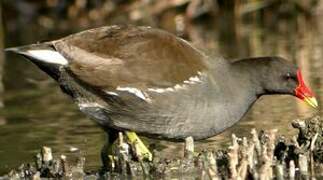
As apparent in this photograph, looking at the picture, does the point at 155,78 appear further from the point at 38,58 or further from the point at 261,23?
the point at 261,23

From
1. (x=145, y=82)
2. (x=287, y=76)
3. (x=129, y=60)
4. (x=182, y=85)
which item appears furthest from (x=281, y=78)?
(x=129, y=60)

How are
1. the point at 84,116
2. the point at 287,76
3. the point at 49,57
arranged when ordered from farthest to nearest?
the point at 84,116 → the point at 287,76 → the point at 49,57

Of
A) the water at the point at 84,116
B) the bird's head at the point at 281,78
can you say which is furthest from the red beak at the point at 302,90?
the water at the point at 84,116

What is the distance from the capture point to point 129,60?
21.7ft

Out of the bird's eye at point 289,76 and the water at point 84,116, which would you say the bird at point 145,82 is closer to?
the bird's eye at point 289,76

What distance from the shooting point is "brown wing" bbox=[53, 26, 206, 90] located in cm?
661

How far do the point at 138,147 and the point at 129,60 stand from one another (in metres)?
0.59

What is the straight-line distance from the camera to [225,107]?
265 inches

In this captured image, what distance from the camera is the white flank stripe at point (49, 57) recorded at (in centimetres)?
670

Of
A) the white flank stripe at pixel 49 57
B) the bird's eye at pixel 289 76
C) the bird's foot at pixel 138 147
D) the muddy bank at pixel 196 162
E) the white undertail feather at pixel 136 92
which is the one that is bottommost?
the muddy bank at pixel 196 162

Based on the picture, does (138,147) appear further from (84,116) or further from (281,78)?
(84,116)

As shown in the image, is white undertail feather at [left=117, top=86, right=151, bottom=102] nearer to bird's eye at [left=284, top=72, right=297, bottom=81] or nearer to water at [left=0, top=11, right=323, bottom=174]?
water at [left=0, top=11, right=323, bottom=174]

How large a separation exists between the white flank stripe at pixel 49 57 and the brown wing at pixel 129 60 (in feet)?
0.12

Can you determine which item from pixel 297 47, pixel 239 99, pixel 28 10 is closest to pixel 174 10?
pixel 28 10
